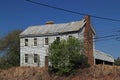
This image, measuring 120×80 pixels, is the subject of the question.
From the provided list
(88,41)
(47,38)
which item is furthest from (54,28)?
(88,41)

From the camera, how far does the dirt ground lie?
154ft

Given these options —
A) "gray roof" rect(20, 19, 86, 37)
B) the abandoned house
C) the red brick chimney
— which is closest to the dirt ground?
the abandoned house

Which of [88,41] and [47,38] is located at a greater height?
[47,38]

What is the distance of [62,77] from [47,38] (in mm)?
11053

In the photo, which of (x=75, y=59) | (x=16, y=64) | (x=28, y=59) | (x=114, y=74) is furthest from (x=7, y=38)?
(x=114, y=74)

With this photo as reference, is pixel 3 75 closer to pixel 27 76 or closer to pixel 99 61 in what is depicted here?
pixel 27 76

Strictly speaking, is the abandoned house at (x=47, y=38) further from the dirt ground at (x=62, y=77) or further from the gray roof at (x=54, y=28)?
the dirt ground at (x=62, y=77)

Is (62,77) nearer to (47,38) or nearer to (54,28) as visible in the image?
(47,38)

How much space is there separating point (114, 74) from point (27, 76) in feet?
49.9

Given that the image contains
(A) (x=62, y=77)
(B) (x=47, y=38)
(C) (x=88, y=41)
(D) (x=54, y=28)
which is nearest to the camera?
(A) (x=62, y=77)

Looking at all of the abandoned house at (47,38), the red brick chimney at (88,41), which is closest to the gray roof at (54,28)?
the abandoned house at (47,38)

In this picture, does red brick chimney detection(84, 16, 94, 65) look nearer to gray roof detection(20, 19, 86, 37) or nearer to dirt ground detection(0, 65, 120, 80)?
gray roof detection(20, 19, 86, 37)

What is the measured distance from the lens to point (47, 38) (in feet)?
198

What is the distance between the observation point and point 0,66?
207 feet
